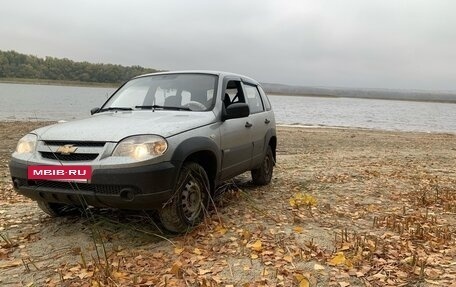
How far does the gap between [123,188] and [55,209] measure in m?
1.74


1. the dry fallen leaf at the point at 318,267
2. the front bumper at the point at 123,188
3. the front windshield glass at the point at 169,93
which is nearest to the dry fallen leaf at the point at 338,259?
the dry fallen leaf at the point at 318,267

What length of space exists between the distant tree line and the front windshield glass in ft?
293

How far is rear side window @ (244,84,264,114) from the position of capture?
6.34 metres

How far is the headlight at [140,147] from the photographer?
3816 millimetres

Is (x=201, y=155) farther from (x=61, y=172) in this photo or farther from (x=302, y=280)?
(x=302, y=280)

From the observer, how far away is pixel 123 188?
148 inches

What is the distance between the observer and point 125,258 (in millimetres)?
3865

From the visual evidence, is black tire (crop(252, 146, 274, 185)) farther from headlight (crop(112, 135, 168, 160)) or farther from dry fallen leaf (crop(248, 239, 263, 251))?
headlight (crop(112, 135, 168, 160))

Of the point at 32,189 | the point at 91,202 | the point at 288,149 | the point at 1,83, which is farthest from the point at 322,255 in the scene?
the point at 1,83

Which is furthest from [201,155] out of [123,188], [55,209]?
[55,209]

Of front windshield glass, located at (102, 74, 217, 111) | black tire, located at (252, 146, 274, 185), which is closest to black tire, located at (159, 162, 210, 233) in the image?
front windshield glass, located at (102, 74, 217, 111)

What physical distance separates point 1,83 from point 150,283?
12561 centimetres

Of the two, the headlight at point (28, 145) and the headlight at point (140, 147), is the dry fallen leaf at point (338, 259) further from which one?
the headlight at point (28, 145)

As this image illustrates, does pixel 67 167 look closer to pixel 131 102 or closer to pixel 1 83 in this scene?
pixel 131 102
